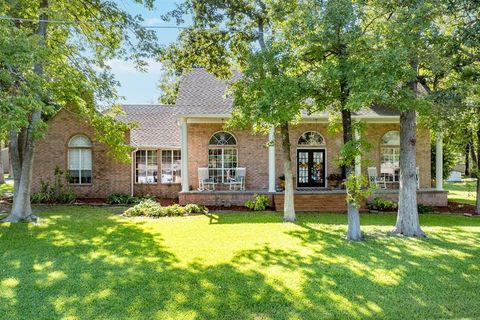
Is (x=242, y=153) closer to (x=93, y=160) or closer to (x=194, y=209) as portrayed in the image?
(x=194, y=209)

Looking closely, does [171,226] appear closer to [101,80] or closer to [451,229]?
[101,80]

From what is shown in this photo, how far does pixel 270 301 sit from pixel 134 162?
49.2ft

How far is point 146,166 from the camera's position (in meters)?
19.8

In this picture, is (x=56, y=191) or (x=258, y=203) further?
(x=56, y=191)

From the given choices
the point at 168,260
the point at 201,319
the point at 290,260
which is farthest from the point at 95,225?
the point at 201,319

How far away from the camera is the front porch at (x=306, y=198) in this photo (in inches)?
622

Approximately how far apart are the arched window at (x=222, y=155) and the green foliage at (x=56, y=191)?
681 centimetres

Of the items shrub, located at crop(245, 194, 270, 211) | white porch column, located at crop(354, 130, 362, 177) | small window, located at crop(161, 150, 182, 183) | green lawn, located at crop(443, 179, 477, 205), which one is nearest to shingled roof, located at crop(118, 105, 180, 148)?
small window, located at crop(161, 150, 182, 183)

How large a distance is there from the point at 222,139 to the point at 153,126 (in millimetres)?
5383

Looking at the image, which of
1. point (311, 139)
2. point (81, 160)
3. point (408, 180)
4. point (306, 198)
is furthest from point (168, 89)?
point (408, 180)

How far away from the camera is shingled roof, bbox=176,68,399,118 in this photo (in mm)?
16281

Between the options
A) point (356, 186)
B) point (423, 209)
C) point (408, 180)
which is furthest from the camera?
point (423, 209)

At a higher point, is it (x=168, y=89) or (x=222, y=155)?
(x=168, y=89)

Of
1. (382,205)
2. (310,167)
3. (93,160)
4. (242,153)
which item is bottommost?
(382,205)
